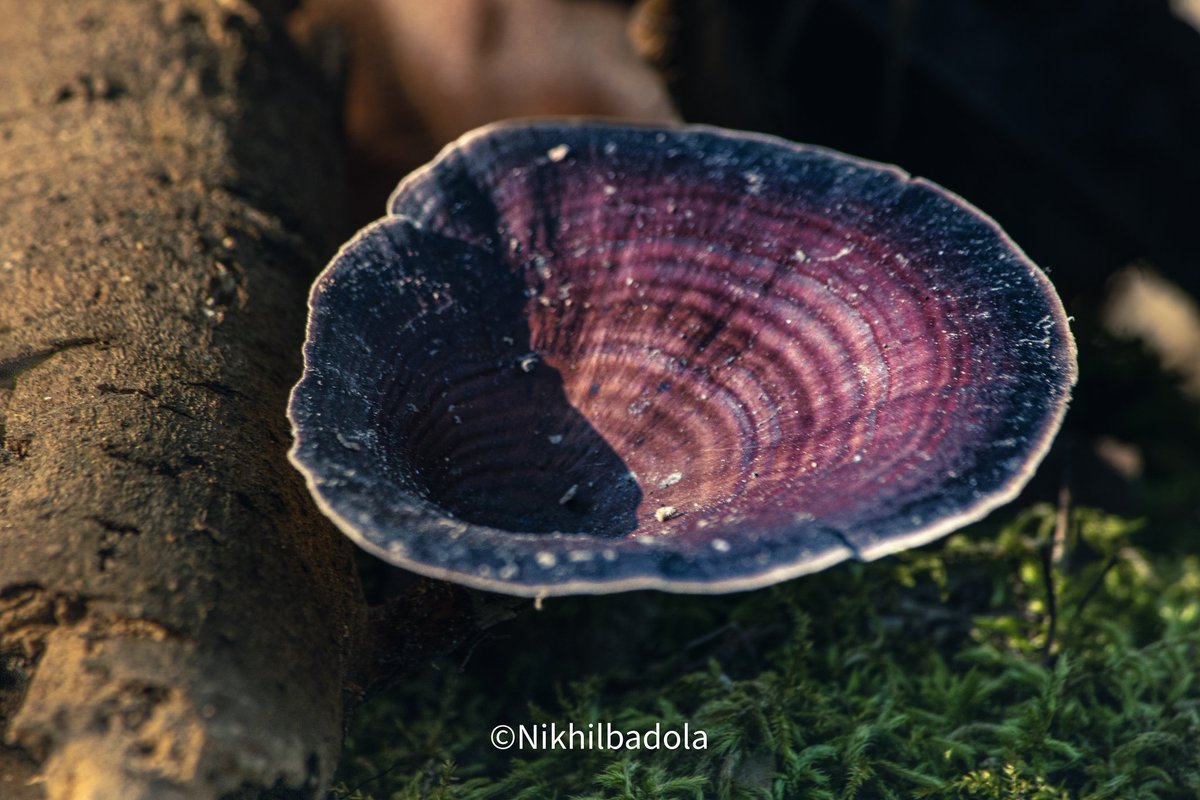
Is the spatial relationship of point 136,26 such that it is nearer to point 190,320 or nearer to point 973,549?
point 190,320

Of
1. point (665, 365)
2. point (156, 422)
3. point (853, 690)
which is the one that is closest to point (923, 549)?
point (853, 690)

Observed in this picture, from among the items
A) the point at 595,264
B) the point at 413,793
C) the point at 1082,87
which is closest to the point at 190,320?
the point at 595,264

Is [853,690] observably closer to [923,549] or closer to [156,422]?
[923,549]

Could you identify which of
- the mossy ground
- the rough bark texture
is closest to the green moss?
the mossy ground

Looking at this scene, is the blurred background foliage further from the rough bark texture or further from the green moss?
the rough bark texture

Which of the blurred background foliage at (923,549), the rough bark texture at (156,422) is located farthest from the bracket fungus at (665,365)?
the blurred background foliage at (923,549)

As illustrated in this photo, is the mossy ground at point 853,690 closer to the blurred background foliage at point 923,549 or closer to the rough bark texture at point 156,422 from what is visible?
the blurred background foliage at point 923,549

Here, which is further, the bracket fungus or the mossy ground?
the mossy ground
